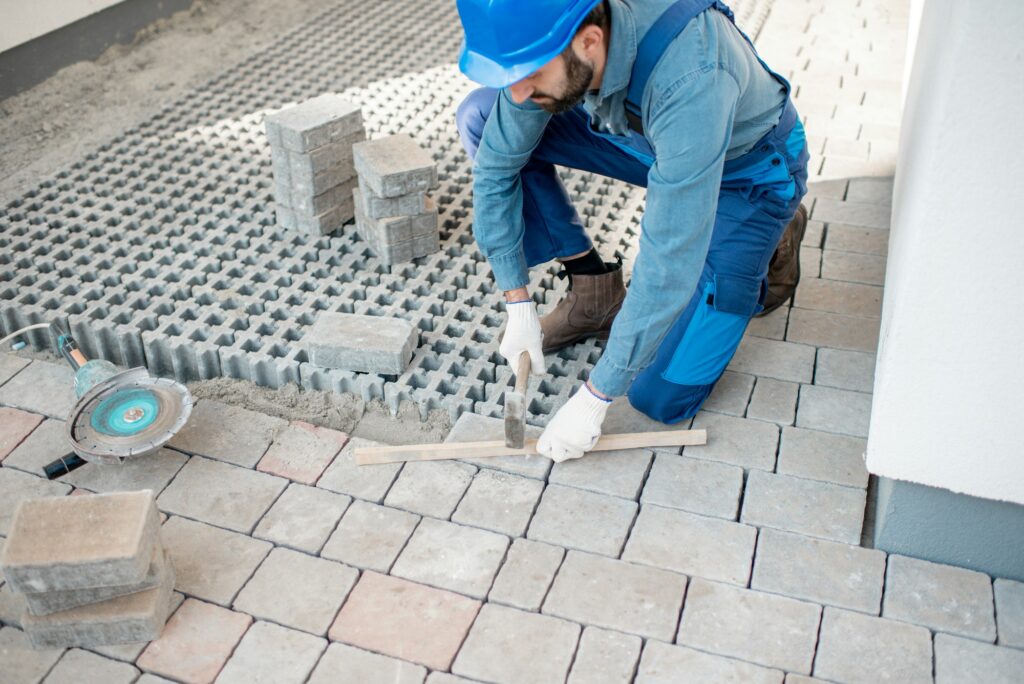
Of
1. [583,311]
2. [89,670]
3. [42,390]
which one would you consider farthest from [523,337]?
[42,390]

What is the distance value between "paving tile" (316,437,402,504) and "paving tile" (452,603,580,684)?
565 millimetres

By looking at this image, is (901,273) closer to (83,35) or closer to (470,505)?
(470,505)

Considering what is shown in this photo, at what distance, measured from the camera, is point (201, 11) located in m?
6.73

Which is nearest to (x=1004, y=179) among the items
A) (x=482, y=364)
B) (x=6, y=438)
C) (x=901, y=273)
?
(x=901, y=273)

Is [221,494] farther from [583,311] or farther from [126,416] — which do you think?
[583,311]

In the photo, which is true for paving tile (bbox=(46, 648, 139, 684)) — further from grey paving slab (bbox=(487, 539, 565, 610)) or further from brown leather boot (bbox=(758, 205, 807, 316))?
brown leather boot (bbox=(758, 205, 807, 316))

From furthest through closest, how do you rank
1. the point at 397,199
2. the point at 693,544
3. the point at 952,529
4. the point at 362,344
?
the point at 397,199 → the point at 362,344 → the point at 693,544 → the point at 952,529

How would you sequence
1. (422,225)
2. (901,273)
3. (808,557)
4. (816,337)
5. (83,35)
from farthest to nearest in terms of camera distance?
(83,35) → (422,225) → (816,337) → (808,557) → (901,273)

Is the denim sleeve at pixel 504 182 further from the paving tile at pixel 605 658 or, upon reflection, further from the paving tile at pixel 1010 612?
the paving tile at pixel 1010 612

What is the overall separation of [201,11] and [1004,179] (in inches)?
236

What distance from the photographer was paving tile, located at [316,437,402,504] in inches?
116

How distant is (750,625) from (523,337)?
1185 mm

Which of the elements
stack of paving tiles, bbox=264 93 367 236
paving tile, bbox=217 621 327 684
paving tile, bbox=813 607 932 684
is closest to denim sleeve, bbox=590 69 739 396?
paving tile, bbox=813 607 932 684

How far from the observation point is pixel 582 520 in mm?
2863
